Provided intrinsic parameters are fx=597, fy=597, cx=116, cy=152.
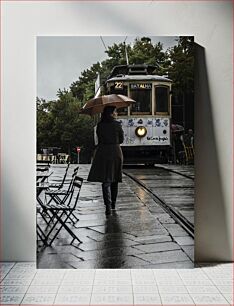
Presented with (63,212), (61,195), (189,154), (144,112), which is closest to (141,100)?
(144,112)

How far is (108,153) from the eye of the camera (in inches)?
210

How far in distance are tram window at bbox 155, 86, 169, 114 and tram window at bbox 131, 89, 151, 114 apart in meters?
0.08

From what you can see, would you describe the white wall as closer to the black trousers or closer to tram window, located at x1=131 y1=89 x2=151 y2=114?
tram window, located at x1=131 y1=89 x2=151 y2=114

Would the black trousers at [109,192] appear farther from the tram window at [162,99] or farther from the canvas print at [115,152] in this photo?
the tram window at [162,99]

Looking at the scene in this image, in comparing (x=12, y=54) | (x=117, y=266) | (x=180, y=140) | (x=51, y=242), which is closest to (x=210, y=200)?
(x=180, y=140)

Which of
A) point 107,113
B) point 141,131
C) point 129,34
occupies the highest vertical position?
point 129,34

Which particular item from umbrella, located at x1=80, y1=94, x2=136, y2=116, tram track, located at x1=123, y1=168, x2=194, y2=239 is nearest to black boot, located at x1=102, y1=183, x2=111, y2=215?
tram track, located at x1=123, y1=168, x2=194, y2=239

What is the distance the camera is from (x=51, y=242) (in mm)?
5242

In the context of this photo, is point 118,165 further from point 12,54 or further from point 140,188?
point 12,54

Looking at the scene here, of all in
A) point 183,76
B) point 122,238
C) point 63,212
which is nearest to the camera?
point 122,238

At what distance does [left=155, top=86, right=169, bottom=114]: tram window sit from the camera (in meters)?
5.36

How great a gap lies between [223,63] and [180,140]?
0.80 metres

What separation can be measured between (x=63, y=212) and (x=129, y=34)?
170 cm

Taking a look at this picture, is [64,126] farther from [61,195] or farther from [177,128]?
[177,128]
